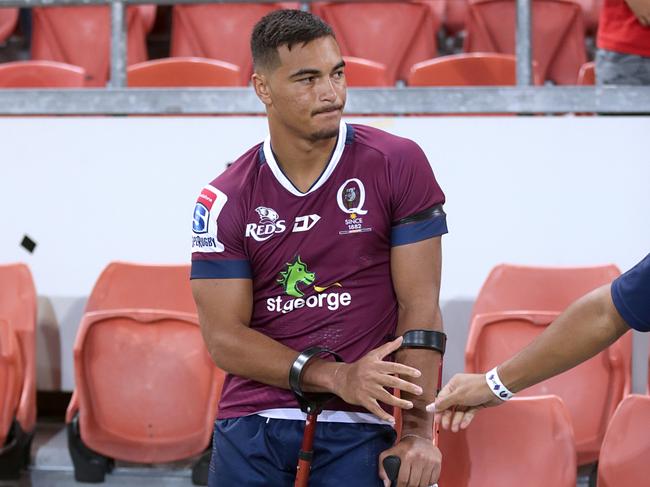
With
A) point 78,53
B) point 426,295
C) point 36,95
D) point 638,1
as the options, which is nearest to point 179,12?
point 78,53

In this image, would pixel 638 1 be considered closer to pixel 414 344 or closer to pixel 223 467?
pixel 414 344

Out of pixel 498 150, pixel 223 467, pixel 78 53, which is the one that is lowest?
pixel 223 467

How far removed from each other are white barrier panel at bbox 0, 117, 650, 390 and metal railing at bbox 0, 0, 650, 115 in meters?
0.05

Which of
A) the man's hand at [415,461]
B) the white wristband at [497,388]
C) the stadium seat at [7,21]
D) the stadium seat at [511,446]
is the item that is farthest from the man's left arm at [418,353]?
the stadium seat at [7,21]

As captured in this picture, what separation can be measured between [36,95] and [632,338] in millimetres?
2808

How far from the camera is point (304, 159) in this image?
8.96ft

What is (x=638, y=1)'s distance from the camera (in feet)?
13.7

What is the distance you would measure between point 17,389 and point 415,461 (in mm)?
2073

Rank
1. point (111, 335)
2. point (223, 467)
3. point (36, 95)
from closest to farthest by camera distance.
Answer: point (223, 467) → point (111, 335) → point (36, 95)

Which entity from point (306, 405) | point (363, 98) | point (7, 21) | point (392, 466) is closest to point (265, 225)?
point (306, 405)

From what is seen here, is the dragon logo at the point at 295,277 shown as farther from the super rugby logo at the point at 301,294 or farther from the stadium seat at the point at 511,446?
the stadium seat at the point at 511,446

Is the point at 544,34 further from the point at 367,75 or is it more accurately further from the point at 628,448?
the point at 628,448

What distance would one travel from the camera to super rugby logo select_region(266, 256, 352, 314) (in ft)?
8.66

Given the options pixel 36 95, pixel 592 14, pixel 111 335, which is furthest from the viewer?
pixel 592 14
